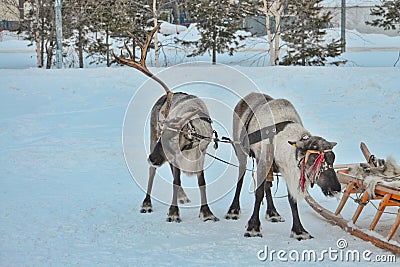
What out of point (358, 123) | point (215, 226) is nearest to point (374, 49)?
point (358, 123)

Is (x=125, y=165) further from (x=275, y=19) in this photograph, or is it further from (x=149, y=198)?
(x=275, y=19)

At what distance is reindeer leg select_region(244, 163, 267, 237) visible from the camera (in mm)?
7203

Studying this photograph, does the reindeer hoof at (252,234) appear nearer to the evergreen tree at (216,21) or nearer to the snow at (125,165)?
the snow at (125,165)

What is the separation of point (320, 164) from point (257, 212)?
0.97 meters

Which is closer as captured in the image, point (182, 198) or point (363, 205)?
point (363, 205)

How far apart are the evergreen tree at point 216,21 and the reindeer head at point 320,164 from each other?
14.7 meters

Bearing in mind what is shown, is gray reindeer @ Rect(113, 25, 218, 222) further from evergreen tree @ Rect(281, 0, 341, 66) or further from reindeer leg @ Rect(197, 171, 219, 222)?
evergreen tree @ Rect(281, 0, 341, 66)

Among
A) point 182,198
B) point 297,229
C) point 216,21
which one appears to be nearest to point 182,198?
point 182,198

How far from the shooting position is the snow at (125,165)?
6.81m

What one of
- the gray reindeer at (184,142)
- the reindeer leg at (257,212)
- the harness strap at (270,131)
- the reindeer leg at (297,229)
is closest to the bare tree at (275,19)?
the gray reindeer at (184,142)

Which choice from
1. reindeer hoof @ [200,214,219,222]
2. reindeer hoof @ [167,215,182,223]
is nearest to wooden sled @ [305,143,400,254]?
reindeer hoof @ [200,214,219,222]

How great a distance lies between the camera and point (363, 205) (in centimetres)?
691

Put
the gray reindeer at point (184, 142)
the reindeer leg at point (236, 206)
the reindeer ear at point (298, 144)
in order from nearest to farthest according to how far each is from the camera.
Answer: the reindeer ear at point (298, 144)
the gray reindeer at point (184, 142)
the reindeer leg at point (236, 206)

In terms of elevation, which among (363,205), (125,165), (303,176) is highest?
(303,176)
